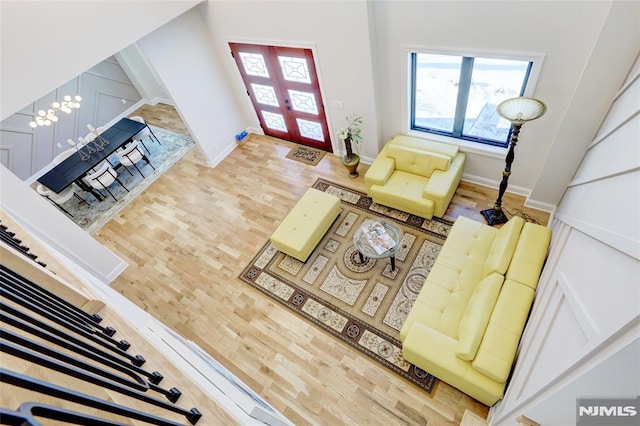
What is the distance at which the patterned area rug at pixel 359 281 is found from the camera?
Result: 363cm

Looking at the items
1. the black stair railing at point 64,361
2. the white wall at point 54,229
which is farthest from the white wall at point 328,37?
the black stair railing at point 64,361

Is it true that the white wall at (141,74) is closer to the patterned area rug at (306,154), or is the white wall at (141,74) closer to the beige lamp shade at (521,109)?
the patterned area rug at (306,154)

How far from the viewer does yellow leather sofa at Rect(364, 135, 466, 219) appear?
14.2 ft

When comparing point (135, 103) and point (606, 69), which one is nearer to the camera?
point (606, 69)

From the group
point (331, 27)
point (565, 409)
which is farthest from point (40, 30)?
point (565, 409)

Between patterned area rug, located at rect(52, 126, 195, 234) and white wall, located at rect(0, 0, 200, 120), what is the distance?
286 centimetres

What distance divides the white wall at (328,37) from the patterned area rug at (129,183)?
2.64 m

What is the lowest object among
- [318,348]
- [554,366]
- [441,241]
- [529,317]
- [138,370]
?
[138,370]

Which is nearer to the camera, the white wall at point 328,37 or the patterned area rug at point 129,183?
the white wall at point 328,37

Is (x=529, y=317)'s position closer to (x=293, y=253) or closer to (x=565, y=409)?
(x=565, y=409)

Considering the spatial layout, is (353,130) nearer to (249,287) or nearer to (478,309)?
(249,287)

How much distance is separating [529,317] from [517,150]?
7.55ft

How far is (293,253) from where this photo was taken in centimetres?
439

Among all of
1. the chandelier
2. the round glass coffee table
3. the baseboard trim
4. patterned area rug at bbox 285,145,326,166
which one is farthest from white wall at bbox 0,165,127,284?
the baseboard trim
